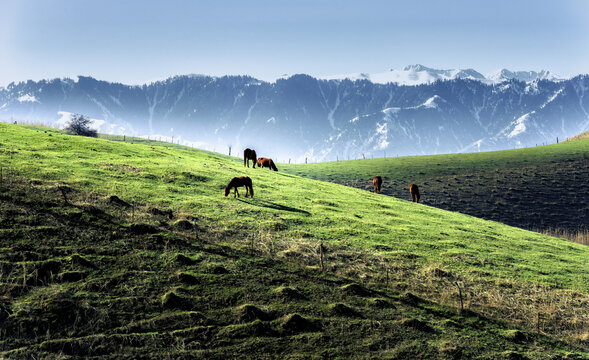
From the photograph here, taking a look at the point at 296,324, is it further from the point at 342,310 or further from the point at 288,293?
the point at 342,310

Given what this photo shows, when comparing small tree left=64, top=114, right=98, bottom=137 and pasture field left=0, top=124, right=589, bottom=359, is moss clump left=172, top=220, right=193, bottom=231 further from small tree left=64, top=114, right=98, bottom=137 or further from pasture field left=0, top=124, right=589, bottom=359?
small tree left=64, top=114, right=98, bottom=137

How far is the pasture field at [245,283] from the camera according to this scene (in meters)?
13.4

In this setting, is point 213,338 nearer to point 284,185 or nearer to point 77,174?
point 77,174

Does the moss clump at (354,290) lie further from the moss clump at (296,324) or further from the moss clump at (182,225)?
the moss clump at (182,225)

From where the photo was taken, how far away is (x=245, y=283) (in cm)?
1683

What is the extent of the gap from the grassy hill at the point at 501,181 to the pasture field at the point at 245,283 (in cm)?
3625

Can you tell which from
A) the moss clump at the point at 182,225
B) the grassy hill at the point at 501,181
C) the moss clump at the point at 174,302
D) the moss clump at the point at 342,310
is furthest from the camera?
the grassy hill at the point at 501,181

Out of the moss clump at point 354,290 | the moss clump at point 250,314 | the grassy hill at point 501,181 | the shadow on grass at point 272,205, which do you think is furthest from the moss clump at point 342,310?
the grassy hill at point 501,181

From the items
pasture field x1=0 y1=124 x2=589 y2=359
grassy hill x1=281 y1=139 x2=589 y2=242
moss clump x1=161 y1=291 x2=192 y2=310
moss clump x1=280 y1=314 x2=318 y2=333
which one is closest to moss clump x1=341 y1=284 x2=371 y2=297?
pasture field x1=0 y1=124 x2=589 y2=359

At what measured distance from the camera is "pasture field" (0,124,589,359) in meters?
13.4

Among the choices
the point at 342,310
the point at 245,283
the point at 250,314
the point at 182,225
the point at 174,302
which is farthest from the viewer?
the point at 182,225

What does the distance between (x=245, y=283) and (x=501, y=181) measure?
72.3 m

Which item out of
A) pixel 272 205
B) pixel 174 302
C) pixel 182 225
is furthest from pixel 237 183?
pixel 174 302

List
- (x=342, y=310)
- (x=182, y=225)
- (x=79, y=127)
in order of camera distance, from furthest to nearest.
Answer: (x=79, y=127) < (x=182, y=225) < (x=342, y=310)
